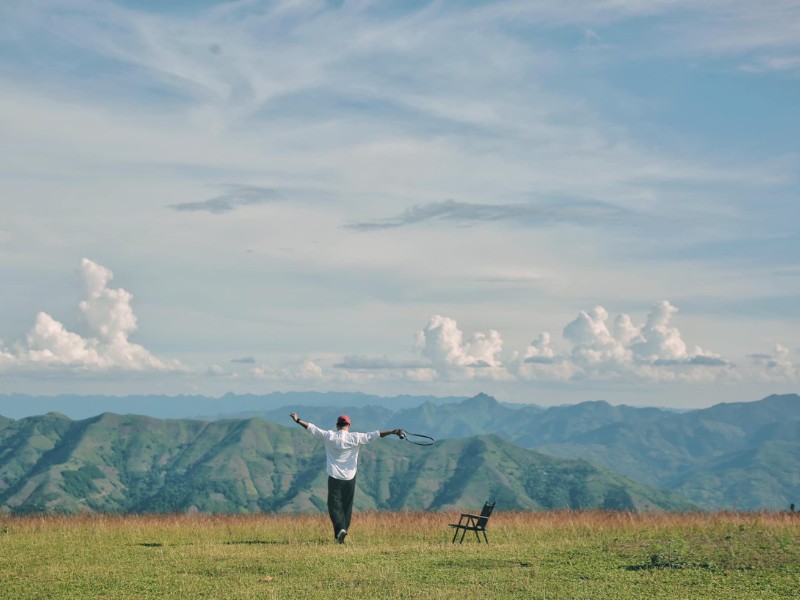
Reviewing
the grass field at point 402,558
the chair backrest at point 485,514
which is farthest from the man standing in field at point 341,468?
the chair backrest at point 485,514

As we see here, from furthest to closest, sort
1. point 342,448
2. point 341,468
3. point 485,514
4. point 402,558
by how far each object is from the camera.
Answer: point 485,514
point 341,468
point 342,448
point 402,558

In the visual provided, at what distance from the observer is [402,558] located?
2122cm

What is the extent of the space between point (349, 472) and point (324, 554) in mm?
3483

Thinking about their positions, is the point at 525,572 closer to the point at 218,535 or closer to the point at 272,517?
the point at 218,535

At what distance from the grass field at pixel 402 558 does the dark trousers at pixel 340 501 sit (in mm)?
712

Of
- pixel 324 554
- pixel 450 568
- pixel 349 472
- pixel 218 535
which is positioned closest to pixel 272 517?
pixel 218 535

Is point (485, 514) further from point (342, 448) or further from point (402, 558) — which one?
point (402, 558)

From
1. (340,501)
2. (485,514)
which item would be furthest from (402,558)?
(485,514)

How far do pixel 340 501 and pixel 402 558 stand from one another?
3742 mm

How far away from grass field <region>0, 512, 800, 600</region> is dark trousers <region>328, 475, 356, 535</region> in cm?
71

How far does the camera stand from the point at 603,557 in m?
21.3

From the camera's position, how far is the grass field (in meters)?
17.0

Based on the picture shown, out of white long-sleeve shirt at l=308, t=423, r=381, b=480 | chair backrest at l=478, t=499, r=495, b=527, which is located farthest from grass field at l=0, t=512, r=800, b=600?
white long-sleeve shirt at l=308, t=423, r=381, b=480

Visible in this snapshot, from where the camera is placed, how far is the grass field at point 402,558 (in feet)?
55.9
